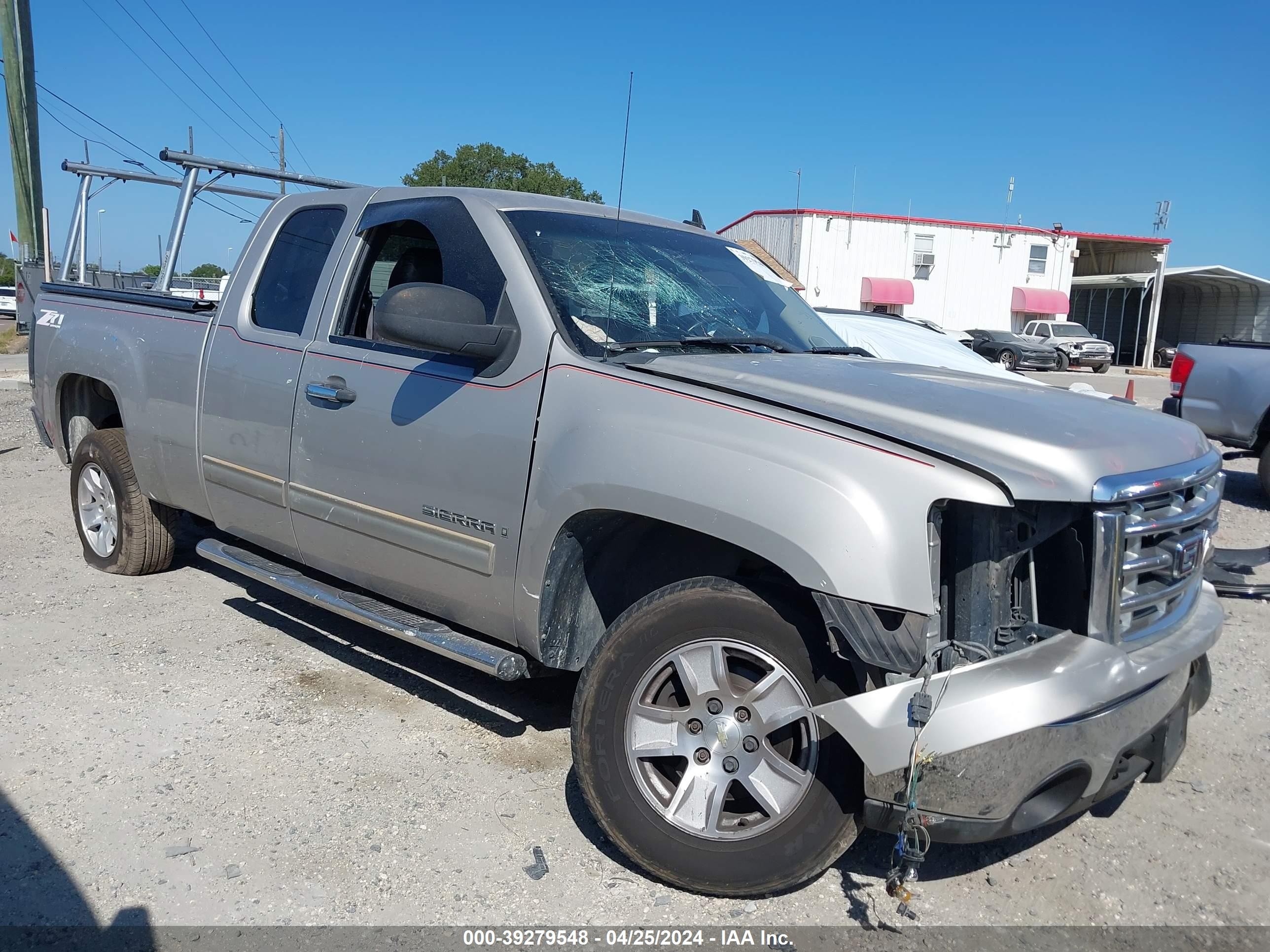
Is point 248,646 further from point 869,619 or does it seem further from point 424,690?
point 869,619

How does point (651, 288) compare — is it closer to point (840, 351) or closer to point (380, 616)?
point (840, 351)

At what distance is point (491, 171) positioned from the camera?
41.2 metres

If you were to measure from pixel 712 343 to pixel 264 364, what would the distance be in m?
1.97

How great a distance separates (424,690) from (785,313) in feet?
7.31

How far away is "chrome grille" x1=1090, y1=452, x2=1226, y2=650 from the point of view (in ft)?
7.98

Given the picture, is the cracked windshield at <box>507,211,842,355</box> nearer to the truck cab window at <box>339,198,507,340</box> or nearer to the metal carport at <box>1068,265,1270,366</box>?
the truck cab window at <box>339,198,507,340</box>

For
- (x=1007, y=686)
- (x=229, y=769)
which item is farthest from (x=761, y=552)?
(x=229, y=769)

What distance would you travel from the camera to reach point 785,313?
4.14 metres

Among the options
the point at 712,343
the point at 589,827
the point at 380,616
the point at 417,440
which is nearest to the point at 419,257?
the point at 417,440

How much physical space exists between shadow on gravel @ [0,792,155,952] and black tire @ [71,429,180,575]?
8.88 ft

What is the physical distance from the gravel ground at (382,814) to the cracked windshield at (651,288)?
1605mm

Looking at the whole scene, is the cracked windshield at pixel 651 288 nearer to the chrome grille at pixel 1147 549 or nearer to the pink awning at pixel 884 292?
the chrome grille at pixel 1147 549

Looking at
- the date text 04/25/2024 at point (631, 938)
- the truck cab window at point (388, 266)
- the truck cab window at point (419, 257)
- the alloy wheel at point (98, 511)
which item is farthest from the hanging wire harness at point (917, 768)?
the alloy wheel at point (98, 511)

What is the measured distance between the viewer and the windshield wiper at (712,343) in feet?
10.8
